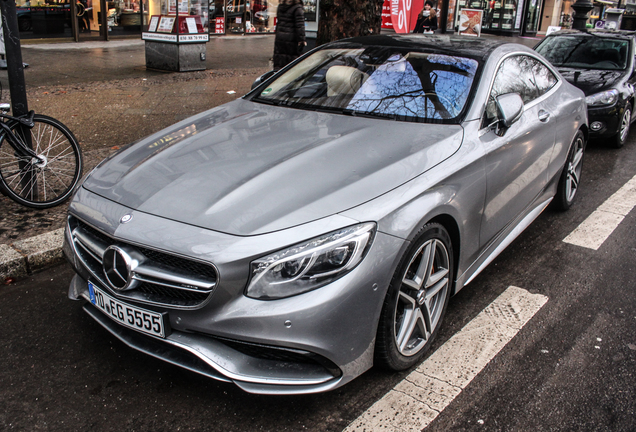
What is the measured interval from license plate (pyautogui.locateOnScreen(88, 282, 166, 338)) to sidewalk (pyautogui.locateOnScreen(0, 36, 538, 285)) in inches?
61.2

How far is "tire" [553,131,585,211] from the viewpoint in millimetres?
4824

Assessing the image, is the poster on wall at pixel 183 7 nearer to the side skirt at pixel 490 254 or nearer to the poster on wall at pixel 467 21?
the side skirt at pixel 490 254

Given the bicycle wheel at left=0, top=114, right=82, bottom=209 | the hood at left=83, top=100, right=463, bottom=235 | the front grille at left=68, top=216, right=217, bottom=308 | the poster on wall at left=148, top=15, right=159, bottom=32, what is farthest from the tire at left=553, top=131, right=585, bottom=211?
the poster on wall at left=148, top=15, right=159, bottom=32

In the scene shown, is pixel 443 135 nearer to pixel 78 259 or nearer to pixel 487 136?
pixel 487 136

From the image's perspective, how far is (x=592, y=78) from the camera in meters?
7.82

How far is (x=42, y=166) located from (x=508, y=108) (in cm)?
368

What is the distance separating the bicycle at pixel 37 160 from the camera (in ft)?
14.6

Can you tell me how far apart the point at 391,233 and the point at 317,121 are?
1195mm

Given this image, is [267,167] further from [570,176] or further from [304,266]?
[570,176]

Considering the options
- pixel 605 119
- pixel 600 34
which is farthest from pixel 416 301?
pixel 600 34

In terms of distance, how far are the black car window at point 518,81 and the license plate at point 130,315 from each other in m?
2.16

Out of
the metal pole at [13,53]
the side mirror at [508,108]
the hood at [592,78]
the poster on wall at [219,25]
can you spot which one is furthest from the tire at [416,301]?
the poster on wall at [219,25]

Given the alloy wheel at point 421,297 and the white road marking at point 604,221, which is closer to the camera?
the alloy wheel at point 421,297

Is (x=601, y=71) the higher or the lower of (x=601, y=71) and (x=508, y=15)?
the lower
